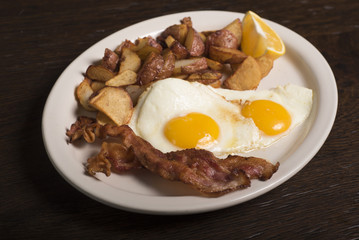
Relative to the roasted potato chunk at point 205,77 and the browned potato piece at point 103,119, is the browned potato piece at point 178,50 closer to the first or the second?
the roasted potato chunk at point 205,77

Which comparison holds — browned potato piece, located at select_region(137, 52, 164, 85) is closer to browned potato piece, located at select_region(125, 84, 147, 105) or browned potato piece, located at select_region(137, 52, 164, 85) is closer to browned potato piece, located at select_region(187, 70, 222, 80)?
browned potato piece, located at select_region(125, 84, 147, 105)

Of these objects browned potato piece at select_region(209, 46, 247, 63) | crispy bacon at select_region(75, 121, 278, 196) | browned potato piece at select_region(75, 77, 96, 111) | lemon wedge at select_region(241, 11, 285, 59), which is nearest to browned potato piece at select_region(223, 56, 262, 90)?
browned potato piece at select_region(209, 46, 247, 63)

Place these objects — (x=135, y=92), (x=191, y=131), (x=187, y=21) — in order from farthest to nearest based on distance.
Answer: (x=187, y=21)
(x=135, y=92)
(x=191, y=131)

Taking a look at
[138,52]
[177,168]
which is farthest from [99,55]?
[177,168]

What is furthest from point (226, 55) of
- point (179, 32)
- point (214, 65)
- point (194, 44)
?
point (179, 32)

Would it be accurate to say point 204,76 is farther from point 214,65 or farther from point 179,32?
point 179,32

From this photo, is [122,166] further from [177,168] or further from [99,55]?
[99,55]
